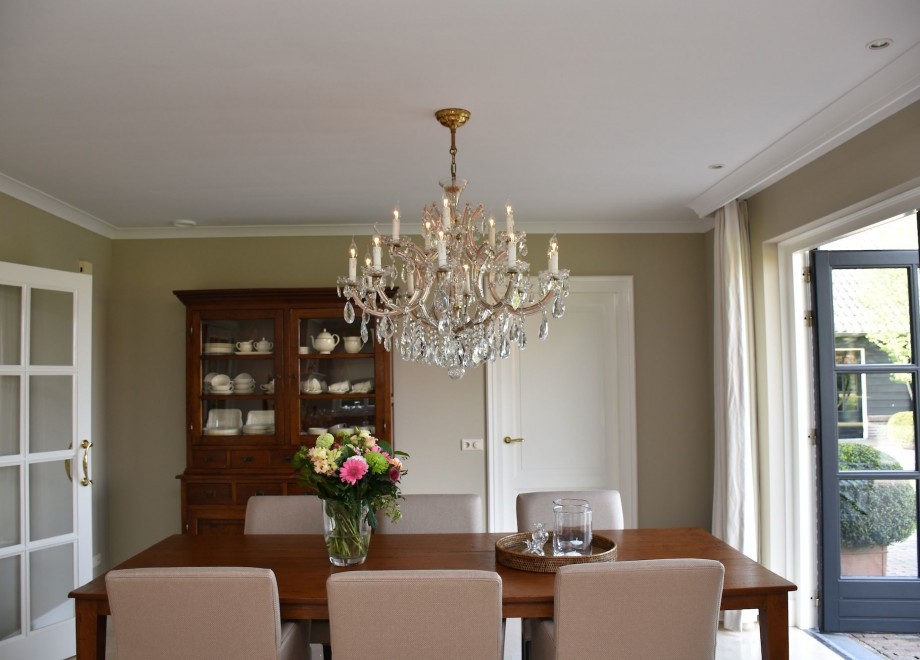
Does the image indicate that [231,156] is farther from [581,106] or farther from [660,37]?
[660,37]

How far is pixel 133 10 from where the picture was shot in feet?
6.84

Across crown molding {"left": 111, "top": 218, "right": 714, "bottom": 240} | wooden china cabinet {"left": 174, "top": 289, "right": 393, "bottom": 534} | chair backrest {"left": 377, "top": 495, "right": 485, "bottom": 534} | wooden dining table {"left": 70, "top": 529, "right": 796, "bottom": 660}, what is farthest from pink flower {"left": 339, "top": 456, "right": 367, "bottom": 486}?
crown molding {"left": 111, "top": 218, "right": 714, "bottom": 240}

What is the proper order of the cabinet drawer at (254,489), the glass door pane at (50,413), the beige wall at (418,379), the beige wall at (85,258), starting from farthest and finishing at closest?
the beige wall at (418,379) < the cabinet drawer at (254,489) < the beige wall at (85,258) < the glass door pane at (50,413)

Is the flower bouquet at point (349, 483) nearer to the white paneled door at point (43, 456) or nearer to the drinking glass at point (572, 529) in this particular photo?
the drinking glass at point (572, 529)

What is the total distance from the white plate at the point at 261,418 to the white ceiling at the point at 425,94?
1332mm

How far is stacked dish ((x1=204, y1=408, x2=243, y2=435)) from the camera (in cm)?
473

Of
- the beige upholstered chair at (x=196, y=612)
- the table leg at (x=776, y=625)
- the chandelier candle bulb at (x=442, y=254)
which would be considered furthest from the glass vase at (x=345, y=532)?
the table leg at (x=776, y=625)

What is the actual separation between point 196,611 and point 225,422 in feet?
8.85

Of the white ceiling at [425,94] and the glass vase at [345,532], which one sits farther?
the glass vase at [345,532]

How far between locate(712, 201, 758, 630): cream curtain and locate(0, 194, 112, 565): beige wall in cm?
382

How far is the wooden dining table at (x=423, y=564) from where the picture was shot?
92.2 inches

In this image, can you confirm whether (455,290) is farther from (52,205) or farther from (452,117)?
(52,205)

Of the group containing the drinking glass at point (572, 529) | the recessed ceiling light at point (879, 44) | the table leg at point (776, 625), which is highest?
the recessed ceiling light at point (879, 44)

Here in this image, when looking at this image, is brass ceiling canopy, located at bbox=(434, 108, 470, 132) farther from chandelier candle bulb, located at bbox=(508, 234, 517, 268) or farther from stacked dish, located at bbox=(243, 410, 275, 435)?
stacked dish, located at bbox=(243, 410, 275, 435)
